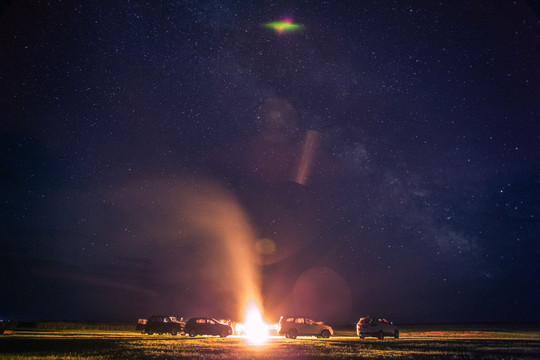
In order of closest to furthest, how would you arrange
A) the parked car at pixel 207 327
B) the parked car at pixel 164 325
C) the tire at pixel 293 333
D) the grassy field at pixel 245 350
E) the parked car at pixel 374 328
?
the grassy field at pixel 245 350, the parked car at pixel 374 328, the tire at pixel 293 333, the parked car at pixel 207 327, the parked car at pixel 164 325

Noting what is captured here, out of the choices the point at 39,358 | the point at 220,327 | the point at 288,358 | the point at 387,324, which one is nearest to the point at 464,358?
the point at 288,358

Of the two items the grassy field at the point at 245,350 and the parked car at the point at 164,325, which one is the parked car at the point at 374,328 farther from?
the parked car at the point at 164,325

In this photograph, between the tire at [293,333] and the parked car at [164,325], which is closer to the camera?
the tire at [293,333]

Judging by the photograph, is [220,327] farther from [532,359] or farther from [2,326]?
[532,359]

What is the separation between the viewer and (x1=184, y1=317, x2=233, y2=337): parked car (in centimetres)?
3199

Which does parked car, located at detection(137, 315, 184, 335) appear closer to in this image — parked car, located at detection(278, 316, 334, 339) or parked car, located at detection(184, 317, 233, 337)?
parked car, located at detection(184, 317, 233, 337)

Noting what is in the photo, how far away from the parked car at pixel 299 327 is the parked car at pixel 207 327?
466 centimetres

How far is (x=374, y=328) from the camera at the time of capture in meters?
30.7

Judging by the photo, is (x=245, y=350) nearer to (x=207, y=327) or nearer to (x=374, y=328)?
(x=207, y=327)

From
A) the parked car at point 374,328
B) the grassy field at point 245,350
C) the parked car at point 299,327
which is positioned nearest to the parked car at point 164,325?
the parked car at point 299,327

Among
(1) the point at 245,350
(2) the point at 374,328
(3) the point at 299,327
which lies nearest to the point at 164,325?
(3) the point at 299,327

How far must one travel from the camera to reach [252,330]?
41.0m

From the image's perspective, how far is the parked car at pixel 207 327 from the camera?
32.0 meters

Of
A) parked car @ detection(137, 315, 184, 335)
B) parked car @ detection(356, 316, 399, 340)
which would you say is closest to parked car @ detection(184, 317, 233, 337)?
parked car @ detection(137, 315, 184, 335)
